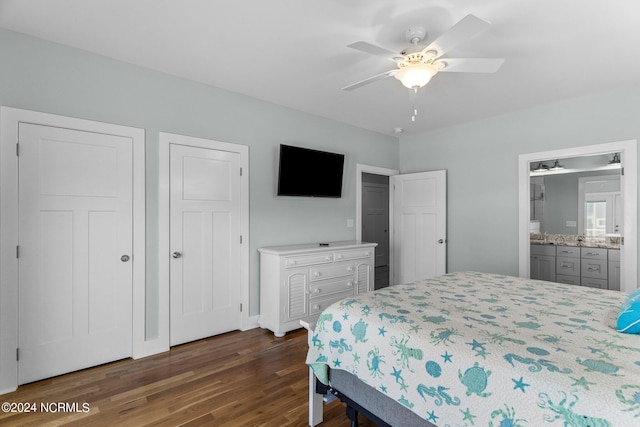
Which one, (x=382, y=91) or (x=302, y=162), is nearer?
(x=382, y=91)

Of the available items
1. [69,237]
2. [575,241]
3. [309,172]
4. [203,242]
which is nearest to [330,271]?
[309,172]

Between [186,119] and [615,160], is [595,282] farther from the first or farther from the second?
[186,119]

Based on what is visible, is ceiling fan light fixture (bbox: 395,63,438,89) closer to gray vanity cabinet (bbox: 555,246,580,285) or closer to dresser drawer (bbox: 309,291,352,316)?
dresser drawer (bbox: 309,291,352,316)

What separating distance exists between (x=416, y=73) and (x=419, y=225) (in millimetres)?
2888

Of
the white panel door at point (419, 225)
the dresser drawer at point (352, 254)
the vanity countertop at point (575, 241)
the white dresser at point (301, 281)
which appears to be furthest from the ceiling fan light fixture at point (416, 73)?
the vanity countertop at point (575, 241)

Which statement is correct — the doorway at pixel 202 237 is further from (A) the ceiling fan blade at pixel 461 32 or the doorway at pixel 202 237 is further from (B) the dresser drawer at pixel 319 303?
(A) the ceiling fan blade at pixel 461 32

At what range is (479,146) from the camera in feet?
13.4

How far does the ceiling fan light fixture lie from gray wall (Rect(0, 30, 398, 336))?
177 centimetres

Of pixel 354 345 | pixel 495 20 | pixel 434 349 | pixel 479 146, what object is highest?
pixel 495 20

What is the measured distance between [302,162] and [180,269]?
1.74 metres

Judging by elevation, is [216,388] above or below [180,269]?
below

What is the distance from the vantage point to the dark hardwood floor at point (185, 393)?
73.7 inches

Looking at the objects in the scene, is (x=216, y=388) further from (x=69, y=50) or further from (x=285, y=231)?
(x=69, y=50)

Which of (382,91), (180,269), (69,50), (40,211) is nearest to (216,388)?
(180,269)
